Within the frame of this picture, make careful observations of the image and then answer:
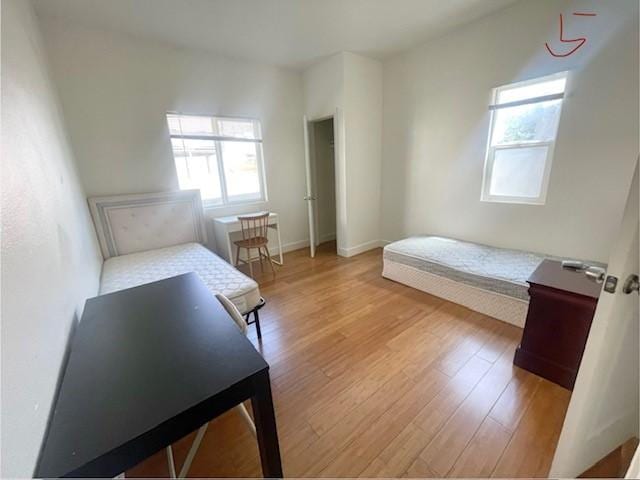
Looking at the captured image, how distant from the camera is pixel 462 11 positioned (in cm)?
248

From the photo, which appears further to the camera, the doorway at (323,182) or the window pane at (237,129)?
the doorway at (323,182)

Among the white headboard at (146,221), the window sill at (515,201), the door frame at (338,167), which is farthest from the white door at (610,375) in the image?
the white headboard at (146,221)

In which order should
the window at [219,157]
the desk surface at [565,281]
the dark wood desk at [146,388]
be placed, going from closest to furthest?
the dark wood desk at [146,388], the desk surface at [565,281], the window at [219,157]

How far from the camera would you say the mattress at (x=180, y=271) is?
1.85 m

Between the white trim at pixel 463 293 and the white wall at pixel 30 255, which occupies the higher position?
the white wall at pixel 30 255

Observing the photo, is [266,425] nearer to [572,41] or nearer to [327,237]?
[572,41]

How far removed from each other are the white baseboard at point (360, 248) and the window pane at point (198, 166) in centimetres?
196

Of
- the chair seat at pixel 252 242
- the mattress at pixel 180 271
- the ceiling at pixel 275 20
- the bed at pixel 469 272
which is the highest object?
the ceiling at pixel 275 20

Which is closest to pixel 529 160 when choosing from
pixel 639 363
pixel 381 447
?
pixel 639 363

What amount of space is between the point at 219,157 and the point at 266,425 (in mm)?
3350

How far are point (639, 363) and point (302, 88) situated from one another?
429 centimetres

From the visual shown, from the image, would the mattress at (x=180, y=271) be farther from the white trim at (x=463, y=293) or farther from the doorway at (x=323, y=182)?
the doorway at (x=323, y=182)

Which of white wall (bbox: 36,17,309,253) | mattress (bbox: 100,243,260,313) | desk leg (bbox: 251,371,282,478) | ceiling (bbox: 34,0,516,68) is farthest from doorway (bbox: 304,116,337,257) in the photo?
desk leg (bbox: 251,371,282,478)

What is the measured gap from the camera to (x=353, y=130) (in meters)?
3.51
